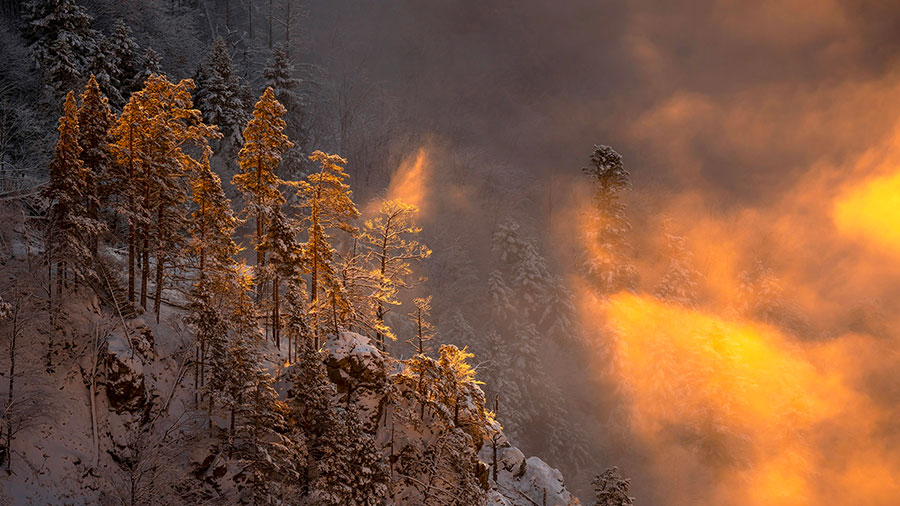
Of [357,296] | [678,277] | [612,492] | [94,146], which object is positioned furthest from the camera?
[678,277]

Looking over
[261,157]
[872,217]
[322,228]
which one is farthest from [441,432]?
[872,217]

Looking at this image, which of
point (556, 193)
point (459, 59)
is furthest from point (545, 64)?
point (556, 193)

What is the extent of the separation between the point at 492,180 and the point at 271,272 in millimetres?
65547

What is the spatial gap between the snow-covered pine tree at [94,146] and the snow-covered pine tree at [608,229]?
53.9 m

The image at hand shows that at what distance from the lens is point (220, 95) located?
139ft

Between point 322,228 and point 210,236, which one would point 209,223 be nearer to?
point 210,236

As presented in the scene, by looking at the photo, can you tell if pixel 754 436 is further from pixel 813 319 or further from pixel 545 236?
pixel 545 236

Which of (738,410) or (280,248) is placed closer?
(280,248)

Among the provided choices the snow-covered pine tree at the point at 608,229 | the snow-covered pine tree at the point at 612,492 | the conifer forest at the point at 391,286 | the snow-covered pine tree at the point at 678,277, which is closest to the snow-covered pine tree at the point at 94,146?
the conifer forest at the point at 391,286

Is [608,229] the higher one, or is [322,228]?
[608,229]

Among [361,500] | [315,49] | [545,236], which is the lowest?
[361,500]

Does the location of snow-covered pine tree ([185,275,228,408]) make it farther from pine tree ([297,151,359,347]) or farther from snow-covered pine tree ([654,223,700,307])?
snow-covered pine tree ([654,223,700,307])

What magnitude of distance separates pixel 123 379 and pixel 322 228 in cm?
1136

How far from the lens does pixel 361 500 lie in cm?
1894
